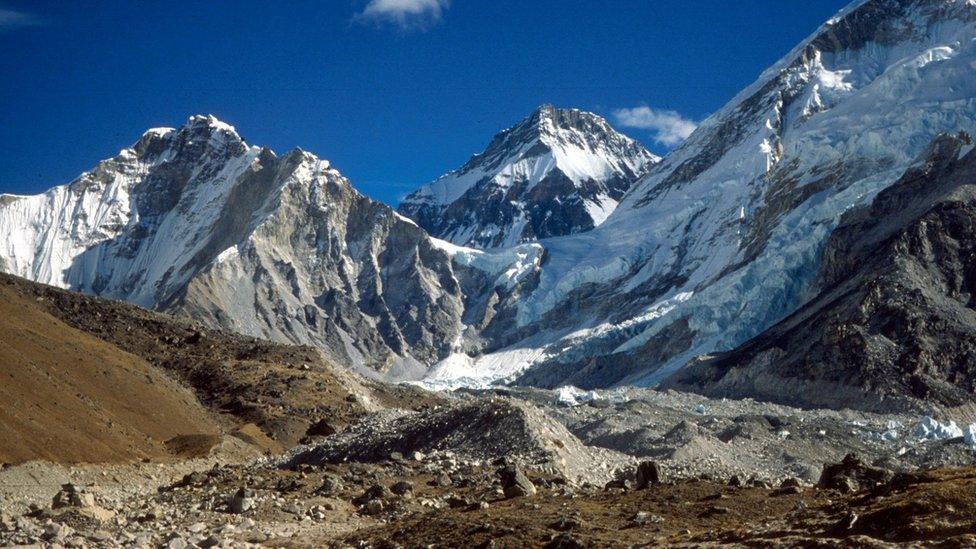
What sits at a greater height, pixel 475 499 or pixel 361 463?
pixel 361 463

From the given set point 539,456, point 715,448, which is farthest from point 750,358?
point 539,456

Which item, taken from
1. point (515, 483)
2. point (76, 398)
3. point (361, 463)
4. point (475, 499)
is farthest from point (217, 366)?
point (515, 483)

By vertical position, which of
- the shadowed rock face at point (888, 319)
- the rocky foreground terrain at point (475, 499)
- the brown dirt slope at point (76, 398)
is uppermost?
the shadowed rock face at point (888, 319)

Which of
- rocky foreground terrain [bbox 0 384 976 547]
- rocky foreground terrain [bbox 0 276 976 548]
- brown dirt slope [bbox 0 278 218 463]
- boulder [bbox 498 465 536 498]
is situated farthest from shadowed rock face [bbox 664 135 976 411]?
boulder [bbox 498 465 536 498]

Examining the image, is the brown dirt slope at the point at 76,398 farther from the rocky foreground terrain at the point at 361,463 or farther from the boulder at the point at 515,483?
the boulder at the point at 515,483

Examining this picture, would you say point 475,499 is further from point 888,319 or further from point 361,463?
point 888,319

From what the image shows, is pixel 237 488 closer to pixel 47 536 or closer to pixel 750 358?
pixel 47 536

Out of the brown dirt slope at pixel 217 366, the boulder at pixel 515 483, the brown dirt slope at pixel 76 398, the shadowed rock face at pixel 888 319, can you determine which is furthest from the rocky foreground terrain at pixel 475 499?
the shadowed rock face at pixel 888 319
